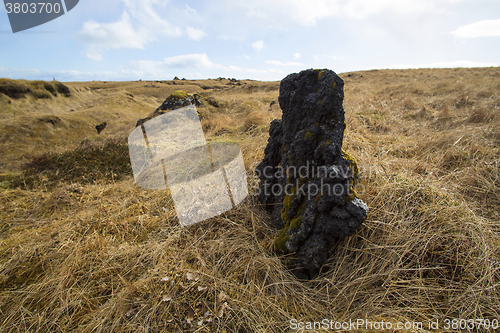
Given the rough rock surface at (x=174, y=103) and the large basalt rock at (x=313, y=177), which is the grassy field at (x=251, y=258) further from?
the rough rock surface at (x=174, y=103)

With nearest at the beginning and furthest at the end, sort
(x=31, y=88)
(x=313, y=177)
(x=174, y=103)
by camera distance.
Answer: (x=313, y=177), (x=174, y=103), (x=31, y=88)

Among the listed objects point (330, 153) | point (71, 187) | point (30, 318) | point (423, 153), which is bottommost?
point (30, 318)

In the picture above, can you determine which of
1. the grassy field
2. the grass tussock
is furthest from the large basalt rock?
the grass tussock

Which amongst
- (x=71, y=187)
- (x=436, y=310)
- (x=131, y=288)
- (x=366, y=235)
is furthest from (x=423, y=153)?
(x=71, y=187)

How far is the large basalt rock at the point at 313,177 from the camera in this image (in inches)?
81.7

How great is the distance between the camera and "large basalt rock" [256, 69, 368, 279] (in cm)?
208

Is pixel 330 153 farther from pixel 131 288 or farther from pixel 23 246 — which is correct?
pixel 23 246

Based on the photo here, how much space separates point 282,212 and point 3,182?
22.9 ft

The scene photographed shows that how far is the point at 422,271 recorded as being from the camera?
202 centimetres

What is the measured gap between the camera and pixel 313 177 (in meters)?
2.32

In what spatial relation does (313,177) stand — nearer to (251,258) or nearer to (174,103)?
(251,258)

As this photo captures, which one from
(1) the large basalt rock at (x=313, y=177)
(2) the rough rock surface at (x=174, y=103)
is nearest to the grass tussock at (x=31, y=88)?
(2) the rough rock surface at (x=174, y=103)

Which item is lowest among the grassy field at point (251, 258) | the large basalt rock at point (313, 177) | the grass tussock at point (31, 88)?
the grassy field at point (251, 258)

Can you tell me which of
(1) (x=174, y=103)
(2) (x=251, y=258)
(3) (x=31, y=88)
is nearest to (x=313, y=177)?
(2) (x=251, y=258)
